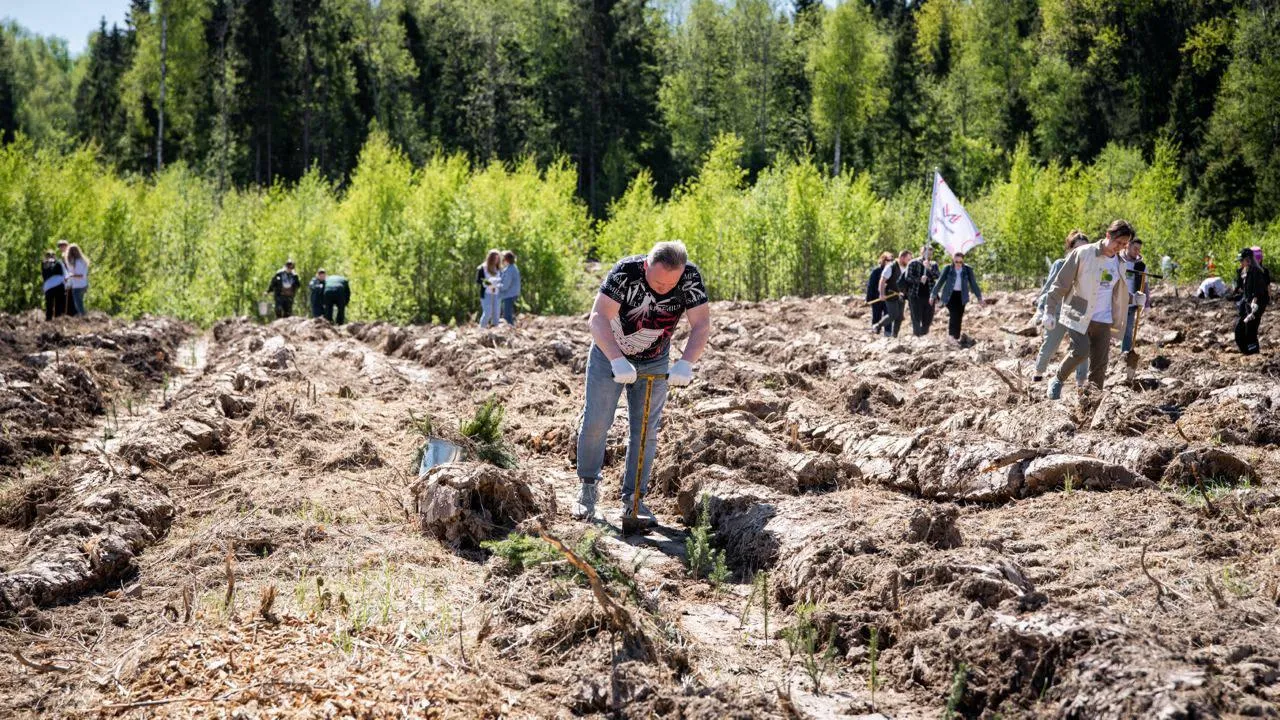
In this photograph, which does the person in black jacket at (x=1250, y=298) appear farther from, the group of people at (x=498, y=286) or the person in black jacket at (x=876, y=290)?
the group of people at (x=498, y=286)

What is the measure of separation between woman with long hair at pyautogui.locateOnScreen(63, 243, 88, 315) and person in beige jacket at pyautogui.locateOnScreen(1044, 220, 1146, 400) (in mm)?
15702

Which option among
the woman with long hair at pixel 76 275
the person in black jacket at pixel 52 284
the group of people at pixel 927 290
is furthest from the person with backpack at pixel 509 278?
the person in black jacket at pixel 52 284

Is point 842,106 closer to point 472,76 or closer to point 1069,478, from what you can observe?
point 472,76

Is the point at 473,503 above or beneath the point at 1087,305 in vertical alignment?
beneath

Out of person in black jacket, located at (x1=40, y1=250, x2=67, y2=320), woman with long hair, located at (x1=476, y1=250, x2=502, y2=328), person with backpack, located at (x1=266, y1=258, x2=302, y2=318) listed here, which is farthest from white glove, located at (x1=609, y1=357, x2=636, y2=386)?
person with backpack, located at (x1=266, y1=258, x2=302, y2=318)

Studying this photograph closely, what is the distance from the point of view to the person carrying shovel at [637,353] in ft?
17.6

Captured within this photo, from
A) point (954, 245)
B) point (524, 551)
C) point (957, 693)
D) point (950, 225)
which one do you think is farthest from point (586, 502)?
point (950, 225)

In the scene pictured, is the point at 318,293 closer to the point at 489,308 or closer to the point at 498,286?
the point at 489,308

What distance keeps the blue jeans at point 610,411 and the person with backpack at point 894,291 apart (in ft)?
30.2

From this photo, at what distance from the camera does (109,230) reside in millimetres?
24141

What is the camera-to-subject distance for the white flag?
16250 millimetres

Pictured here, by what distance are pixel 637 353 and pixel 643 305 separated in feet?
0.97

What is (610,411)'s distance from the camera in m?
5.72

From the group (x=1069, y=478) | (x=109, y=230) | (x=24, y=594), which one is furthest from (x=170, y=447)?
(x=109, y=230)
